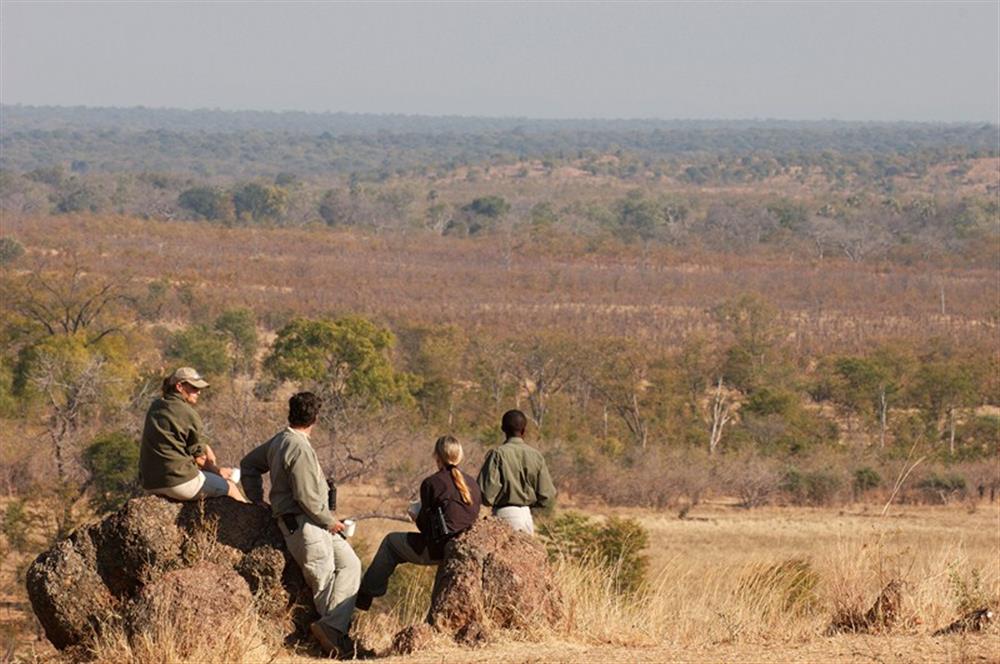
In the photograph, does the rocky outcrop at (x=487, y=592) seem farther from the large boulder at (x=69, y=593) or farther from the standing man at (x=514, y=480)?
the large boulder at (x=69, y=593)

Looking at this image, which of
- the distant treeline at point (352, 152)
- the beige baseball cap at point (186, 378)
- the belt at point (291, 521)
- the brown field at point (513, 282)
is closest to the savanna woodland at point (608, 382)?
the brown field at point (513, 282)

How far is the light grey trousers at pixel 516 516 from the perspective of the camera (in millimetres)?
7102

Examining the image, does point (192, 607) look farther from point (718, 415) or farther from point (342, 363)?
point (718, 415)

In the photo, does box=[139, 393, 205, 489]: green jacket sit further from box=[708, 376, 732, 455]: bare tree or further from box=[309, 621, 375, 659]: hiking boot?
box=[708, 376, 732, 455]: bare tree

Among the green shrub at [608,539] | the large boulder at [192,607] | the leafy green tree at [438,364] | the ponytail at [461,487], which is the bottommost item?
the leafy green tree at [438,364]

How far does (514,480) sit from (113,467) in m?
14.2

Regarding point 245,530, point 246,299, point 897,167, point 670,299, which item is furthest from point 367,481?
point 897,167

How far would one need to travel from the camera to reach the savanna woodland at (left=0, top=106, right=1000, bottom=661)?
7496 mm

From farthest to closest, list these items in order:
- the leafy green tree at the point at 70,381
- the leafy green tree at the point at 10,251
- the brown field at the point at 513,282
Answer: the leafy green tree at the point at 10,251
the brown field at the point at 513,282
the leafy green tree at the point at 70,381

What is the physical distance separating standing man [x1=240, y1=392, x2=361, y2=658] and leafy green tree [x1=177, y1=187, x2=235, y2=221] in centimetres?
7576

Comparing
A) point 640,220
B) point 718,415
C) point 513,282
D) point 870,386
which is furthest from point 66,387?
point 640,220

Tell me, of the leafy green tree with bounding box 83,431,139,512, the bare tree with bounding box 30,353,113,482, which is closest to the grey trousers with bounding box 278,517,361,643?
the leafy green tree with bounding box 83,431,139,512

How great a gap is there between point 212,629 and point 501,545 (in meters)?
1.35

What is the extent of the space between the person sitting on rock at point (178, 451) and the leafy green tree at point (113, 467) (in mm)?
13409
